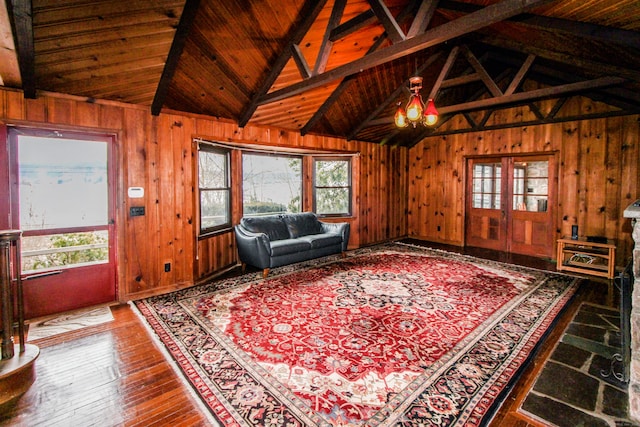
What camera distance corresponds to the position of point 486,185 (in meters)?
6.57

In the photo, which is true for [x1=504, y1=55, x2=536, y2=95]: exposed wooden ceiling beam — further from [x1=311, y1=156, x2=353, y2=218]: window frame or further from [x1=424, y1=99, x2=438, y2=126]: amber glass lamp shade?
[x1=311, y1=156, x2=353, y2=218]: window frame

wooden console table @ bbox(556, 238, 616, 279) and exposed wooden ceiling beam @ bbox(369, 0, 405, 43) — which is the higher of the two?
exposed wooden ceiling beam @ bbox(369, 0, 405, 43)

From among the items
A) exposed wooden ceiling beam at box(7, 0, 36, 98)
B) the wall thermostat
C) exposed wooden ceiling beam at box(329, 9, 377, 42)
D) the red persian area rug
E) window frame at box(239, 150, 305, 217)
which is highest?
exposed wooden ceiling beam at box(329, 9, 377, 42)

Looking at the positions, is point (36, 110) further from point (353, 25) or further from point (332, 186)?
point (332, 186)

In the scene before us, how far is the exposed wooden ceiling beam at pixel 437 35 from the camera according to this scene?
2072 millimetres

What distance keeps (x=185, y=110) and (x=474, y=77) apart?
4605 mm

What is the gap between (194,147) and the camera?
13.9 ft

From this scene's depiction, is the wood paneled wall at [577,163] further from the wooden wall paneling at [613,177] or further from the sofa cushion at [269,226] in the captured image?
the sofa cushion at [269,226]

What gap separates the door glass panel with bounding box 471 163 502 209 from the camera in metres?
6.40

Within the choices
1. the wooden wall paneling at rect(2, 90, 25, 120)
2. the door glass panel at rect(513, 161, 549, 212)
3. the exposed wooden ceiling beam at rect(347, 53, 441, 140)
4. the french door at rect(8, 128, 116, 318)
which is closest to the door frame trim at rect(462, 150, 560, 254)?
the door glass panel at rect(513, 161, 549, 212)

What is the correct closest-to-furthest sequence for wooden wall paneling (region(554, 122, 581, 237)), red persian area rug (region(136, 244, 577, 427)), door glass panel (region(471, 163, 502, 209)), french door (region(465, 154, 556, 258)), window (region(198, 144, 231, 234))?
red persian area rug (region(136, 244, 577, 427)) → window (region(198, 144, 231, 234)) → wooden wall paneling (region(554, 122, 581, 237)) → french door (region(465, 154, 556, 258)) → door glass panel (region(471, 163, 502, 209))

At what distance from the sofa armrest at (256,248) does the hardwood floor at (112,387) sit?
179 centimetres

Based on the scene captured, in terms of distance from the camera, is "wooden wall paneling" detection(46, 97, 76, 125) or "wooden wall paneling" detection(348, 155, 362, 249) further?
"wooden wall paneling" detection(348, 155, 362, 249)

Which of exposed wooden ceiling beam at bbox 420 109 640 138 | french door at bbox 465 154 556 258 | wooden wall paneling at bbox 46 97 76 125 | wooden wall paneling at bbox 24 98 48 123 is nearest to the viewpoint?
wooden wall paneling at bbox 24 98 48 123
